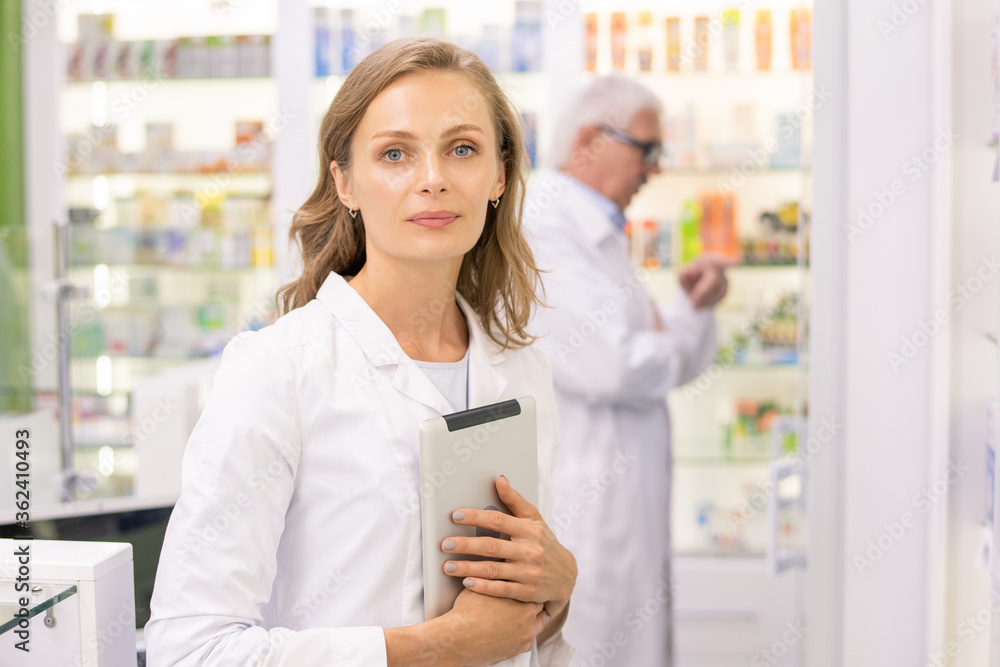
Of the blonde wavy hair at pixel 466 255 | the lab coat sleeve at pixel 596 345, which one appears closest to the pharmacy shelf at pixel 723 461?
the lab coat sleeve at pixel 596 345

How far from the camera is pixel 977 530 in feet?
5.53

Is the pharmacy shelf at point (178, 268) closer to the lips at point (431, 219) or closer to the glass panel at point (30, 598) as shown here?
the lips at point (431, 219)

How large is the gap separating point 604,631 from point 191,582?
1.87m

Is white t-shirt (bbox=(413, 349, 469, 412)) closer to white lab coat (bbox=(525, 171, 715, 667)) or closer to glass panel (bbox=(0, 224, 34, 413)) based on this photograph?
white lab coat (bbox=(525, 171, 715, 667))

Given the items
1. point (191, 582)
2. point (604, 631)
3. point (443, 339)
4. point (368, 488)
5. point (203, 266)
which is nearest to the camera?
point (191, 582)

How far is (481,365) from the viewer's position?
4.23 ft

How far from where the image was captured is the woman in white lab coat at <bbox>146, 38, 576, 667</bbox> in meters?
0.98

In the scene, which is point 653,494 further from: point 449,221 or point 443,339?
point 449,221

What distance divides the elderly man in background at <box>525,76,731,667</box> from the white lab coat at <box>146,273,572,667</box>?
140 cm

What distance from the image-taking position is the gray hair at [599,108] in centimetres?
277

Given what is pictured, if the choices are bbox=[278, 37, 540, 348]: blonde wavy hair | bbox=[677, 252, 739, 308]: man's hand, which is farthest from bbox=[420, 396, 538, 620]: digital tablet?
bbox=[677, 252, 739, 308]: man's hand

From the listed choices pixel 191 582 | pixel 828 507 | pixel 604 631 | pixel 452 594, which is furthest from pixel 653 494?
pixel 191 582

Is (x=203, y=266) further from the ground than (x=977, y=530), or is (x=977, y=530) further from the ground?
(x=203, y=266)

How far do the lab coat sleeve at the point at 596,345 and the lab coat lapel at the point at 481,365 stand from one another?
1174 mm
